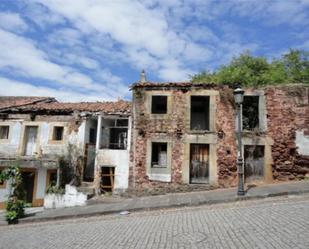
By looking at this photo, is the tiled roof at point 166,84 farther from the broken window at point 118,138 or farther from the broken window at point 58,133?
the broken window at point 58,133

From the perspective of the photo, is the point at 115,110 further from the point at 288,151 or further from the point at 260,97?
the point at 288,151

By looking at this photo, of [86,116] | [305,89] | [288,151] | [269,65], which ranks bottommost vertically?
[288,151]

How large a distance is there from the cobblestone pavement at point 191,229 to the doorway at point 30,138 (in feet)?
27.4

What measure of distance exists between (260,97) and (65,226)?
12383mm

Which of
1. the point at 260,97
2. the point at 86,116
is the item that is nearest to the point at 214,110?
the point at 260,97

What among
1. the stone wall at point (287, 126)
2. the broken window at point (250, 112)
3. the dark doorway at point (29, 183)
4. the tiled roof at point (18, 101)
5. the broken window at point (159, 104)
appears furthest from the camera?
the tiled roof at point (18, 101)

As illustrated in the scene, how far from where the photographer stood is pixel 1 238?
10883 millimetres

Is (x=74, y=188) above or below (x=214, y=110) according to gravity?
below

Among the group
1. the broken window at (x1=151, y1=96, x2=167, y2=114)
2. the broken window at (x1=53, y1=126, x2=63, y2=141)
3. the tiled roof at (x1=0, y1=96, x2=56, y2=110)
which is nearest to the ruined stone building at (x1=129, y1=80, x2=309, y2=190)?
the broken window at (x1=151, y1=96, x2=167, y2=114)

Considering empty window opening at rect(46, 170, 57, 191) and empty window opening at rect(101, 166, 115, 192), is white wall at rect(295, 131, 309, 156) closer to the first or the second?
empty window opening at rect(101, 166, 115, 192)

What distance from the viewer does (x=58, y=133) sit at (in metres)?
20.6

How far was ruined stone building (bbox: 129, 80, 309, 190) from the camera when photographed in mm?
17438

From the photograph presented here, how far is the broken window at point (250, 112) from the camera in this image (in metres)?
18.7

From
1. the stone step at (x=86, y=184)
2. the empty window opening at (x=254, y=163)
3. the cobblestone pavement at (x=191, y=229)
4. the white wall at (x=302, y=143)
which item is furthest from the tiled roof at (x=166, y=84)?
the cobblestone pavement at (x=191, y=229)
